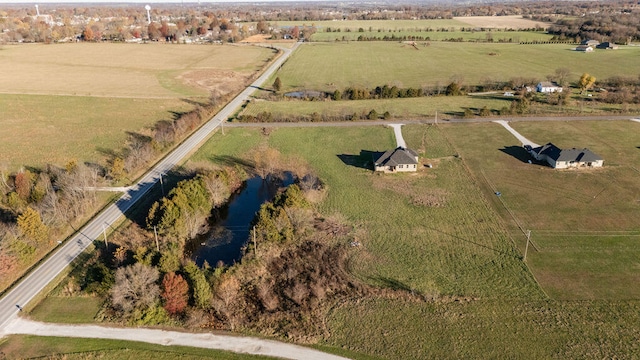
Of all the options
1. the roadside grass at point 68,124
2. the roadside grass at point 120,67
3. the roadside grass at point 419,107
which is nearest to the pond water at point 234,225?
the roadside grass at point 68,124

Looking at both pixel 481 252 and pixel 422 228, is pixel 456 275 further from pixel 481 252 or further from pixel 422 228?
pixel 422 228

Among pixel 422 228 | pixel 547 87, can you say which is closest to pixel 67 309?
pixel 422 228

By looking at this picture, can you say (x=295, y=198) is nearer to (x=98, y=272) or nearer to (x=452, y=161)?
(x=98, y=272)

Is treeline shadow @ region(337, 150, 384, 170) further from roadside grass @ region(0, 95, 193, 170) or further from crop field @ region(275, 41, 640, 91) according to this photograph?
crop field @ region(275, 41, 640, 91)

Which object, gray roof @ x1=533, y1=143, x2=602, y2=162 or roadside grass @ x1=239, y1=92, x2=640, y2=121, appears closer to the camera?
gray roof @ x1=533, y1=143, x2=602, y2=162

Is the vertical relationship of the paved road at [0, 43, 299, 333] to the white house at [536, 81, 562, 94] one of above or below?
below

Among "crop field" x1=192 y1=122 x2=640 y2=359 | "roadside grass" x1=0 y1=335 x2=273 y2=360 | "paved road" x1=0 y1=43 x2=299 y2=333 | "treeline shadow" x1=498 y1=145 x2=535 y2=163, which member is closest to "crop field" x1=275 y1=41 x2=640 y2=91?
"treeline shadow" x1=498 y1=145 x2=535 y2=163
